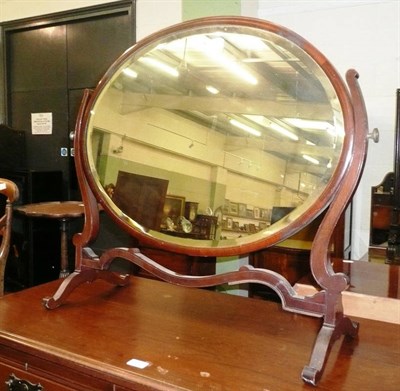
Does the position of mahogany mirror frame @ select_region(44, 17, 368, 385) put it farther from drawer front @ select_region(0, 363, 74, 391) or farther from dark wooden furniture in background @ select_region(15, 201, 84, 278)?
dark wooden furniture in background @ select_region(15, 201, 84, 278)

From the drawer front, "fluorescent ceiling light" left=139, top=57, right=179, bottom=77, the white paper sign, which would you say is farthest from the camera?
the white paper sign

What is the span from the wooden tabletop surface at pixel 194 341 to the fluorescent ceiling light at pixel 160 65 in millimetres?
615

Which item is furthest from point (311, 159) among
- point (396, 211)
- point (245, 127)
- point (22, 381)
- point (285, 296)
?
point (396, 211)

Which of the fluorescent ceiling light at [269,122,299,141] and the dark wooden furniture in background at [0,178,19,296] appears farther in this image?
the dark wooden furniture in background at [0,178,19,296]

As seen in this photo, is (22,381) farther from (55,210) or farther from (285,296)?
(55,210)

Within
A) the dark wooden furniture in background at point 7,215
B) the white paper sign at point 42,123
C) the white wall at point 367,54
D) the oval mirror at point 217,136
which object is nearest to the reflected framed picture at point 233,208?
the oval mirror at point 217,136

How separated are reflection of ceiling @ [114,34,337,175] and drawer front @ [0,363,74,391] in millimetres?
658

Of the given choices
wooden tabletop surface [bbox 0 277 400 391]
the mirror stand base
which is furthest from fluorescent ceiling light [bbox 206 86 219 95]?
wooden tabletop surface [bbox 0 277 400 391]

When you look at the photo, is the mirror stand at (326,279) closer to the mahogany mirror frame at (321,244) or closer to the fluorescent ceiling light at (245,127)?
the mahogany mirror frame at (321,244)

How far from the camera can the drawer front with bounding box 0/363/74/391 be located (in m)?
0.87

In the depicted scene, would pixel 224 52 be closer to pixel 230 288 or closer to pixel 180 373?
pixel 180 373

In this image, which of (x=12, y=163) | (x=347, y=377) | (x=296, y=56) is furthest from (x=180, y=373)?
(x=12, y=163)

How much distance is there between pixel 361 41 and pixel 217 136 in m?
1.91

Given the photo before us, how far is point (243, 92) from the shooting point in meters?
1.00
